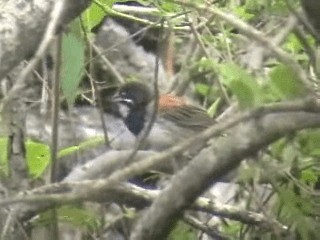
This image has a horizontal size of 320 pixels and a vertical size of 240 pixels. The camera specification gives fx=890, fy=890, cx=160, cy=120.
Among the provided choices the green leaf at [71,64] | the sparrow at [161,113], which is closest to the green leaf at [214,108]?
the sparrow at [161,113]

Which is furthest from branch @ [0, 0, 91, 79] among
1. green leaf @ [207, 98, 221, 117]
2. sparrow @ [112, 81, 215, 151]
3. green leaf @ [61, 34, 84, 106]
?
sparrow @ [112, 81, 215, 151]

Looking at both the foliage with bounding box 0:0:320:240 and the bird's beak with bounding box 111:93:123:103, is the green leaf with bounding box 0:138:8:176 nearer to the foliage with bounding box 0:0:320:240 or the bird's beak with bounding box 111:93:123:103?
the foliage with bounding box 0:0:320:240

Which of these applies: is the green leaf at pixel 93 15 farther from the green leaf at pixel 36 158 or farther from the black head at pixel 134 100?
the black head at pixel 134 100

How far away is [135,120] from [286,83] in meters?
1.59

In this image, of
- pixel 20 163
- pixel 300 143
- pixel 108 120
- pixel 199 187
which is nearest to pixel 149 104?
pixel 108 120

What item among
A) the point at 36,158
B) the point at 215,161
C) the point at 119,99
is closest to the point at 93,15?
the point at 36,158

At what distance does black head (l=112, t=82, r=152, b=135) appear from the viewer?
2648 millimetres

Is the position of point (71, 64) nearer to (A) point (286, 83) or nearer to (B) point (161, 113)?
(A) point (286, 83)

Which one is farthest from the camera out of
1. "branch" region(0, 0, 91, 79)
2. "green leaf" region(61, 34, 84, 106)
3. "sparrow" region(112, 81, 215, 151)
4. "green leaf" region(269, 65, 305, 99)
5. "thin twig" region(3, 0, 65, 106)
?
"sparrow" region(112, 81, 215, 151)

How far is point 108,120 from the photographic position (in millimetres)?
2895

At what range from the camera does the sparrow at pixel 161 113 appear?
2.50 meters

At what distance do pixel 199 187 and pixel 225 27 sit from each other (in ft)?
2.75

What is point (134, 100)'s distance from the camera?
2656 millimetres

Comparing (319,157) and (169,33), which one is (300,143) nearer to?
(319,157)
